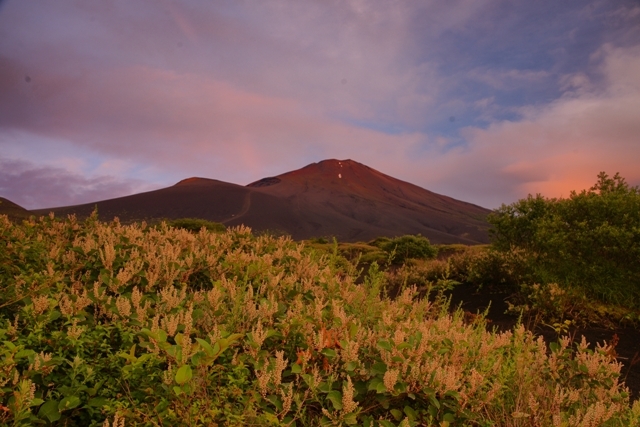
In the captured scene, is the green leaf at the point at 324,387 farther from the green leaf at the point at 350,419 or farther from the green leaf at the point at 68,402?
the green leaf at the point at 68,402

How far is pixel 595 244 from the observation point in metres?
8.94

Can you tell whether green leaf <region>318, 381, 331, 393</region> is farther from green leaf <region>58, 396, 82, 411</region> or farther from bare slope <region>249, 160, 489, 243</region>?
bare slope <region>249, 160, 489, 243</region>

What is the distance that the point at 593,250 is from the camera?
29.5 ft

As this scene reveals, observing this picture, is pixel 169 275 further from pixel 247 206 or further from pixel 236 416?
pixel 247 206

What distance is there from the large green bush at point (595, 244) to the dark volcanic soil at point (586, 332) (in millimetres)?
1098

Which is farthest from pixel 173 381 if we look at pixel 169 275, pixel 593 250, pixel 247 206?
pixel 247 206

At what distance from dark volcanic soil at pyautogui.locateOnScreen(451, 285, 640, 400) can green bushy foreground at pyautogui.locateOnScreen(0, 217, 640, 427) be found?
1.81 metres

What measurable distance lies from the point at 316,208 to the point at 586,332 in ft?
455

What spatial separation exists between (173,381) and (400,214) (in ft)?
510

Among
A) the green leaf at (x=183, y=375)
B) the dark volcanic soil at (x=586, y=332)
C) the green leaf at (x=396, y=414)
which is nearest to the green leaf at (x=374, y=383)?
the green leaf at (x=396, y=414)

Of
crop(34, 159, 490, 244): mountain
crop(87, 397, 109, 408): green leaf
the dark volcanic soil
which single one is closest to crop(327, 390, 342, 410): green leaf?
crop(87, 397, 109, 408): green leaf

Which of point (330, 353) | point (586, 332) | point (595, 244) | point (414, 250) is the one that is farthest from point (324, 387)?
point (414, 250)

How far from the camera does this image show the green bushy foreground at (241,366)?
83.2 inches

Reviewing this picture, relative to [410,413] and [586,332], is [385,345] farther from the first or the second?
[586,332]
